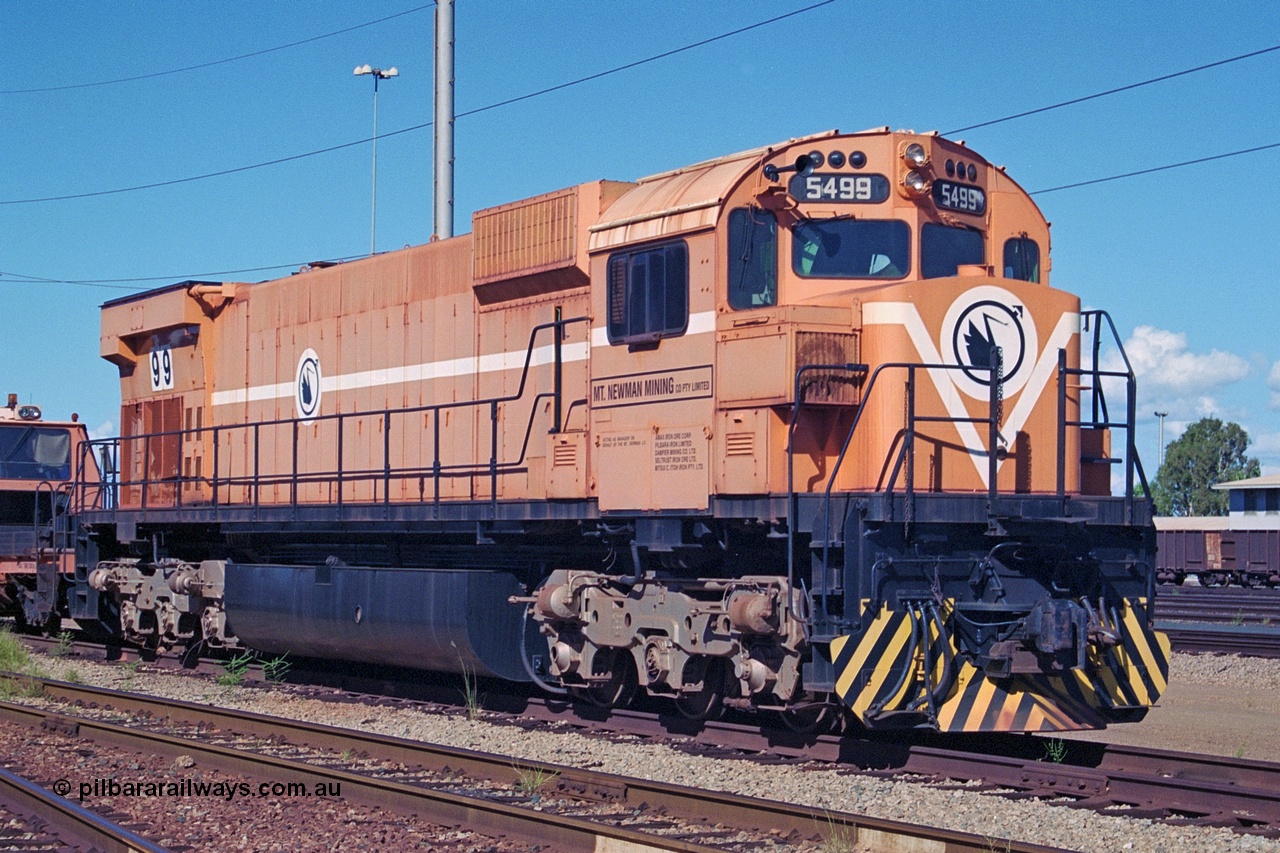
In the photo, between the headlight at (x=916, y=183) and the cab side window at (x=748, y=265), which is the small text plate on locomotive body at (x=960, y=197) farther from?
the cab side window at (x=748, y=265)

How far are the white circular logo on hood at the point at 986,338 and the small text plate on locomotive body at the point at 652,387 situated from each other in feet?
5.67

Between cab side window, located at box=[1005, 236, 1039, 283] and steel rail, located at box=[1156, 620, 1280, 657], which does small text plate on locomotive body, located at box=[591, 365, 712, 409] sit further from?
steel rail, located at box=[1156, 620, 1280, 657]

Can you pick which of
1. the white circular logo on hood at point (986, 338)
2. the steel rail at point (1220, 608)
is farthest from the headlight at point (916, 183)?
the steel rail at point (1220, 608)

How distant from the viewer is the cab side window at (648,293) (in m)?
10.8

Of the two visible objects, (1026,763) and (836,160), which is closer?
(1026,763)

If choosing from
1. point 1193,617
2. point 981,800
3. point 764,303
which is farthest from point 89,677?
point 1193,617

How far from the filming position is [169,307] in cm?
1802

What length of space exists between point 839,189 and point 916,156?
1.96 feet

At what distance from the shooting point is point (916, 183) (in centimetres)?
1039

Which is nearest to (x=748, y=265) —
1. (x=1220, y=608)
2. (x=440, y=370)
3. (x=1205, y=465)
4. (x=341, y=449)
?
(x=440, y=370)

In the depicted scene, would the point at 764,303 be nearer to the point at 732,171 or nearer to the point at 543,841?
the point at 732,171

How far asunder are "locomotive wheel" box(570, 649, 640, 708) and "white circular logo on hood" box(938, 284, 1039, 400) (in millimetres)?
3642

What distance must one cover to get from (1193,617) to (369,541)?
1742cm

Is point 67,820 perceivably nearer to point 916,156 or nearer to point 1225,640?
point 916,156
